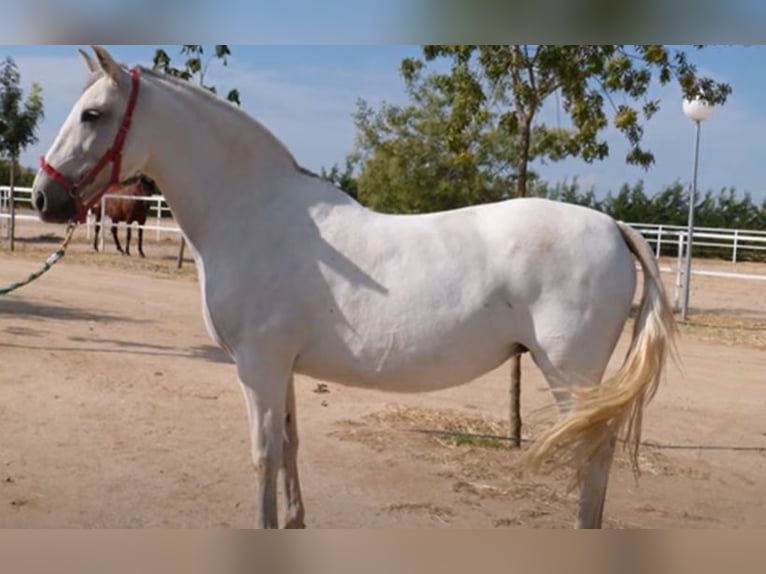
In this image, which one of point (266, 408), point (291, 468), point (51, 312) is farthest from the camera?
point (51, 312)

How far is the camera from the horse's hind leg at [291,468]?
3.13 meters

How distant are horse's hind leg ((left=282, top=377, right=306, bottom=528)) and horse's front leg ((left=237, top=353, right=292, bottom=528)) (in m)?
0.21

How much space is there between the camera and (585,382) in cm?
279

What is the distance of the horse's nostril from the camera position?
278 centimetres

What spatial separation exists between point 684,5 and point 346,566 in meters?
2.37

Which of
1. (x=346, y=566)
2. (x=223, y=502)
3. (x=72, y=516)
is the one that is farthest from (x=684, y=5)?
(x=72, y=516)

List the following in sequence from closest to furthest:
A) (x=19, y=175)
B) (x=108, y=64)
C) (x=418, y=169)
Result: (x=108, y=64), (x=418, y=169), (x=19, y=175)

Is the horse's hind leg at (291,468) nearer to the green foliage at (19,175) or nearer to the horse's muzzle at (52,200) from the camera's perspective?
the horse's muzzle at (52,200)

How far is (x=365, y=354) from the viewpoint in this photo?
9.32ft

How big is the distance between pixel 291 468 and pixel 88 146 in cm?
143

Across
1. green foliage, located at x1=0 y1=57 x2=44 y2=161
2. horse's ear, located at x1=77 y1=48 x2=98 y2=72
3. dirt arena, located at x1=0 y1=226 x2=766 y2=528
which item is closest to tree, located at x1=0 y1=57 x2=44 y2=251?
green foliage, located at x1=0 y1=57 x2=44 y2=161

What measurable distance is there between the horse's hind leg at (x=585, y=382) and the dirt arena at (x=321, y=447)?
0.17 metres

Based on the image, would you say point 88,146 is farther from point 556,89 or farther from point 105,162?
point 556,89

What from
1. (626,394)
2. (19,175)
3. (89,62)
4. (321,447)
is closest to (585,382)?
(626,394)
